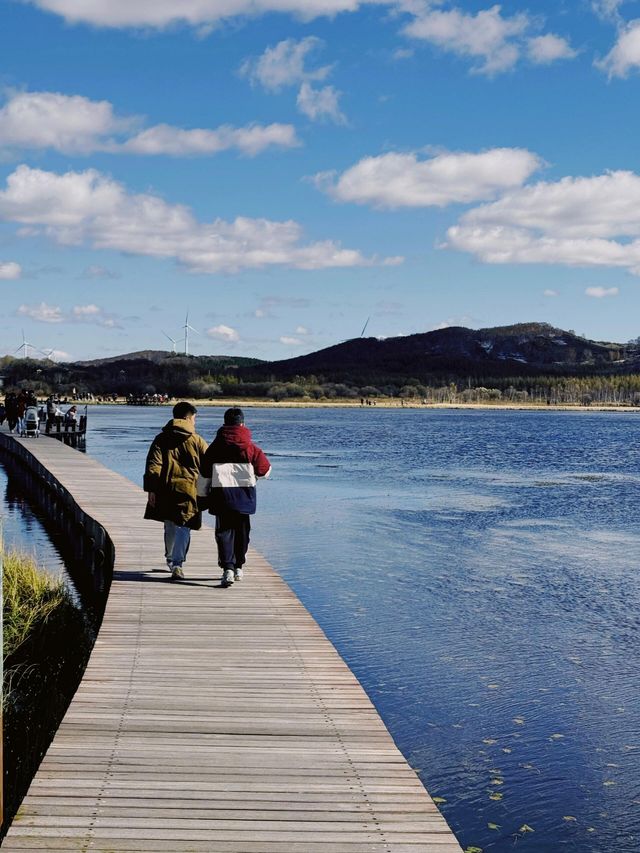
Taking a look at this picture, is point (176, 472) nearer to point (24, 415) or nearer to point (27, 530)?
point (27, 530)

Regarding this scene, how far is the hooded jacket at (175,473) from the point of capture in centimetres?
1125

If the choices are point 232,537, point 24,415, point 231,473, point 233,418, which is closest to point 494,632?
point 232,537

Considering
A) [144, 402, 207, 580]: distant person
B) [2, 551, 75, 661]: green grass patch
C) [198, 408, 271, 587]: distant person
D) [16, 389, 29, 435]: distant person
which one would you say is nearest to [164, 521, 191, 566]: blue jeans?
[144, 402, 207, 580]: distant person

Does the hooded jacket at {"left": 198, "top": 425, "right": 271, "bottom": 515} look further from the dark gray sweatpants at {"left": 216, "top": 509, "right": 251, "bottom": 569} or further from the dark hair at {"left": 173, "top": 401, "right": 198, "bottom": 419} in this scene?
the dark hair at {"left": 173, "top": 401, "right": 198, "bottom": 419}

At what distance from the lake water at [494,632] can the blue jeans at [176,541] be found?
2.42 m

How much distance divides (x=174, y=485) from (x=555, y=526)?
16.0 metres

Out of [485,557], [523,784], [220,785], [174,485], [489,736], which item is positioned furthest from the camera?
[485,557]

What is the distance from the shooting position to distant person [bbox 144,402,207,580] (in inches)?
443

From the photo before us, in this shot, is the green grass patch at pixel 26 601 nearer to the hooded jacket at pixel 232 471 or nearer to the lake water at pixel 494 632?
the hooded jacket at pixel 232 471

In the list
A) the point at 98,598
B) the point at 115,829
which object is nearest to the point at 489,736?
the point at 115,829

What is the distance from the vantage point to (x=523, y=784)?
8484 mm

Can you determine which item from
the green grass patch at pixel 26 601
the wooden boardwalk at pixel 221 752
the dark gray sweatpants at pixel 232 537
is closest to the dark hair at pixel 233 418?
the dark gray sweatpants at pixel 232 537

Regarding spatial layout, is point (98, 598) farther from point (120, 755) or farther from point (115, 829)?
point (115, 829)

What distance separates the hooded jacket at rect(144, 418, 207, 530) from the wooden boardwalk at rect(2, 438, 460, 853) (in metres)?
1.10
